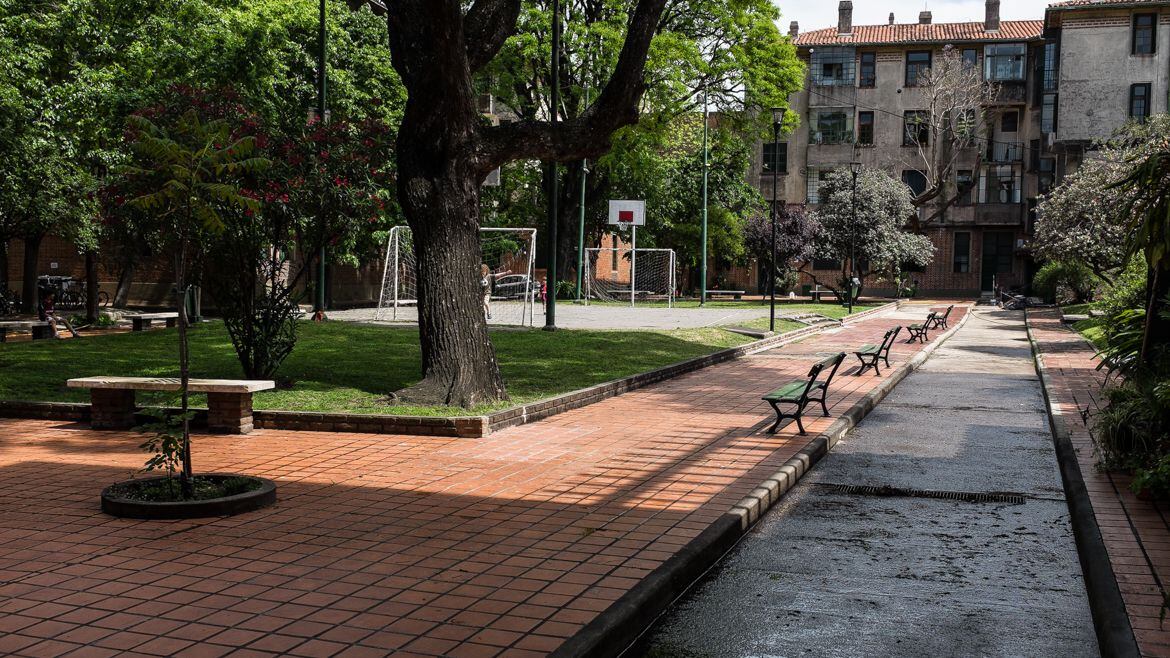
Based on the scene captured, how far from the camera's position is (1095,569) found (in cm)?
593

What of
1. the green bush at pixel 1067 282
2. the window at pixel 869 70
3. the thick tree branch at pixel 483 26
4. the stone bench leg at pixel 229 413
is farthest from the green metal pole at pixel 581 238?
the window at pixel 869 70

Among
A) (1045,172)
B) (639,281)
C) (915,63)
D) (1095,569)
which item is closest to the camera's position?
(1095,569)

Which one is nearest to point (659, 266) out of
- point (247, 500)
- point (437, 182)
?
point (437, 182)

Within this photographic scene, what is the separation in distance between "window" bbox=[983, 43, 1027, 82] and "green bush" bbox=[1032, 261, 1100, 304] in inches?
626

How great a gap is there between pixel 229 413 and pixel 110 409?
124cm

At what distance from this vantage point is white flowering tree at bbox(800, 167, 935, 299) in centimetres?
4591

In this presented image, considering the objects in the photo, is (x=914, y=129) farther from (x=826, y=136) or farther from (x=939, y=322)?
(x=939, y=322)

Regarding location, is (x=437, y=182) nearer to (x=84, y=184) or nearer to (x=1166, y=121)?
(x=84, y=184)

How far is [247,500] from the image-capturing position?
22.8 ft

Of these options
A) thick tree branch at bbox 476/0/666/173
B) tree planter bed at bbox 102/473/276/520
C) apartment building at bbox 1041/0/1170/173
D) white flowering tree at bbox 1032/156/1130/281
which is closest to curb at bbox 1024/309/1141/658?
tree planter bed at bbox 102/473/276/520

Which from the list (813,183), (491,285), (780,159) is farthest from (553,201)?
(813,183)

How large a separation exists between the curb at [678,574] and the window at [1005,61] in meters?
55.7

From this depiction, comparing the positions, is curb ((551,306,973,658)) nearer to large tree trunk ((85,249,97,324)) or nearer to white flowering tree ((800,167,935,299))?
→ large tree trunk ((85,249,97,324))

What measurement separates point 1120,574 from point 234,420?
7.82 m
